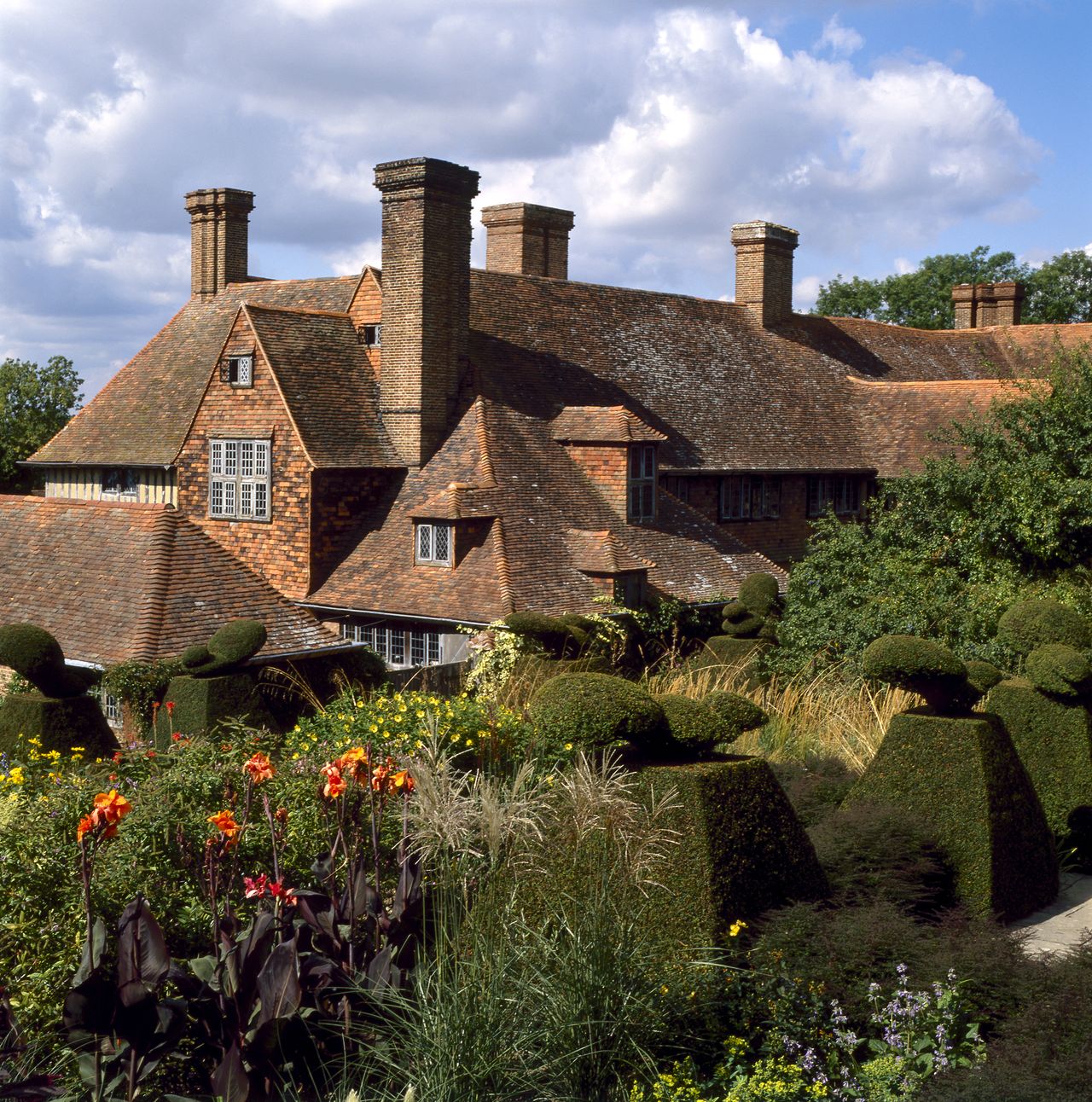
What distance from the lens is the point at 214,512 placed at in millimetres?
25312

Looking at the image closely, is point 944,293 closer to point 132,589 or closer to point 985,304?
point 985,304

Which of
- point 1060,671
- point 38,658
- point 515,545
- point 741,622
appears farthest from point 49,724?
point 741,622

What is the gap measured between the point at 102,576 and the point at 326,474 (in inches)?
236

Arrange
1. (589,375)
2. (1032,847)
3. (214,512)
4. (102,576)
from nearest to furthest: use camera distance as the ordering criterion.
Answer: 1. (1032,847)
2. (102,576)
3. (214,512)
4. (589,375)

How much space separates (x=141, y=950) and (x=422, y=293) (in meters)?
19.3

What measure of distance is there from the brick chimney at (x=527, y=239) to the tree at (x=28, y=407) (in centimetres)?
2141

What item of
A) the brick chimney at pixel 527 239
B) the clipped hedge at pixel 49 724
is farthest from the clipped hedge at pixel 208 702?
the brick chimney at pixel 527 239

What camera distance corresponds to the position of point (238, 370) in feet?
80.7

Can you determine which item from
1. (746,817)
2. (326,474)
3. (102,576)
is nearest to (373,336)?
(326,474)

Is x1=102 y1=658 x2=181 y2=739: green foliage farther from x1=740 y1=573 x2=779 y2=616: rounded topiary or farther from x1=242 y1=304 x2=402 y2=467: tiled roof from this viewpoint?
x1=740 y1=573 x2=779 y2=616: rounded topiary

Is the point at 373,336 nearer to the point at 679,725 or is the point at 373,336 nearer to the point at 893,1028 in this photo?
the point at 679,725

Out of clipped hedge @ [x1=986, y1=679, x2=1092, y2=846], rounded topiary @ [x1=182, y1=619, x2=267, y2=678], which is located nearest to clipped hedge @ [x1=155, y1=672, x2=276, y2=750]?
rounded topiary @ [x1=182, y1=619, x2=267, y2=678]

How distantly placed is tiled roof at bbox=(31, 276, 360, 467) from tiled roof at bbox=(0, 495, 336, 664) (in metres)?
9.85

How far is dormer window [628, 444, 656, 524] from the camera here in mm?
24891
